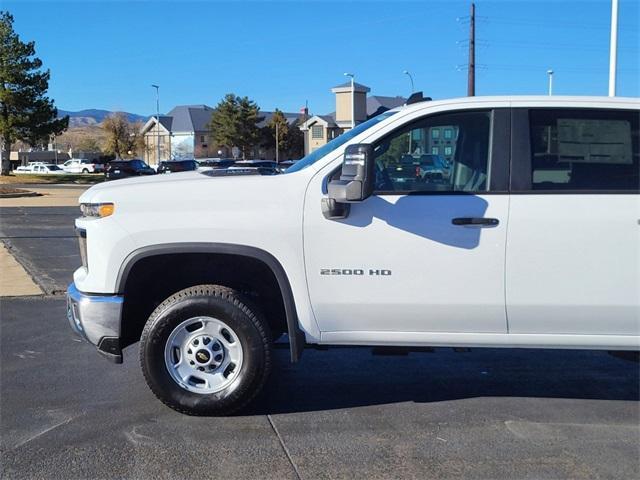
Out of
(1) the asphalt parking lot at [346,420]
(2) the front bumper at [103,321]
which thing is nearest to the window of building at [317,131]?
(1) the asphalt parking lot at [346,420]

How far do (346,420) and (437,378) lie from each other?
4.00 ft

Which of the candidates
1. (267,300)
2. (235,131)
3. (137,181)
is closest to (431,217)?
(267,300)

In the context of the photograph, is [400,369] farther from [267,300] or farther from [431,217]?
[431,217]

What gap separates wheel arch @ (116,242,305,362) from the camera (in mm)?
4332

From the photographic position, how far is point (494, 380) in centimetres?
544

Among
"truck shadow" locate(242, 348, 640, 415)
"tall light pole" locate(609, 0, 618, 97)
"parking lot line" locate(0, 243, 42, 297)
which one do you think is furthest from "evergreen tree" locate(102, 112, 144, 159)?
"truck shadow" locate(242, 348, 640, 415)

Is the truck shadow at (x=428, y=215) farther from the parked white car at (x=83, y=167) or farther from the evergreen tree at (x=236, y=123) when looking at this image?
the evergreen tree at (x=236, y=123)

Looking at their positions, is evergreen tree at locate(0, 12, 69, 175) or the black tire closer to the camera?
the black tire

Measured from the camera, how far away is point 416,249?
4.29 meters

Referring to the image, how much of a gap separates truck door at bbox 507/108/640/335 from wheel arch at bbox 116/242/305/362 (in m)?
1.39

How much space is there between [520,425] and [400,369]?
4.61 feet

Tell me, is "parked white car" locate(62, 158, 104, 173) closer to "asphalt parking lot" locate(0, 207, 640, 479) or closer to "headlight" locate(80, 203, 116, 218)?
"asphalt parking lot" locate(0, 207, 640, 479)

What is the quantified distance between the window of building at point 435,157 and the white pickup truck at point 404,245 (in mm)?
10

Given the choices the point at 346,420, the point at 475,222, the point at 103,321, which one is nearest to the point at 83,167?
the point at 103,321
